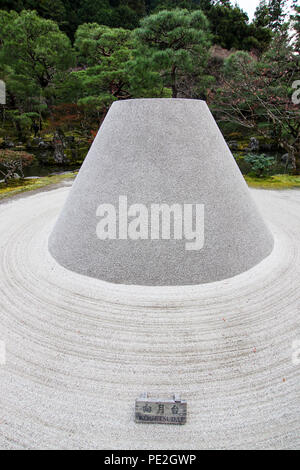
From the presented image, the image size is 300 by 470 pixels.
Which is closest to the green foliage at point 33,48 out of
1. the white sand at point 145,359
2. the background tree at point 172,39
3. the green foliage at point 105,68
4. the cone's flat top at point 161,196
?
Result: the green foliage at point 105,68

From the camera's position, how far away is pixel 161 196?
393cm

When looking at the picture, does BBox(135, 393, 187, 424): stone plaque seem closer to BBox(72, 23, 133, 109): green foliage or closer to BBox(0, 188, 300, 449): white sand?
BBox(0, 188, 300, 449): white sand

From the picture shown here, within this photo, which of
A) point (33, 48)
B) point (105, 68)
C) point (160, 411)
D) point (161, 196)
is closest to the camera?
point (160, 411)

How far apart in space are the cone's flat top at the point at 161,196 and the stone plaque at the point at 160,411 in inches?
69.2

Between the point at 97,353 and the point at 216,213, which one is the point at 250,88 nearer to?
the point at 216,213

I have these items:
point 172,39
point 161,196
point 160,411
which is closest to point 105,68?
point 172,39

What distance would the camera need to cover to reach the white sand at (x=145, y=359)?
208 cm

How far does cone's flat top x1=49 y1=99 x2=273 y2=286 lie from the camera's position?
12.6 feet

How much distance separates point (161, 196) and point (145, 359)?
84.1 inches

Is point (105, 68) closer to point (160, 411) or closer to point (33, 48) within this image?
point (33, 48)

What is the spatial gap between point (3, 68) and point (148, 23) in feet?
26.1

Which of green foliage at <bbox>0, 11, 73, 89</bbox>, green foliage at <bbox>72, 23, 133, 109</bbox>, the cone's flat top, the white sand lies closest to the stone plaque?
the white sand

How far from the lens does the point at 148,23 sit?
455 inches
